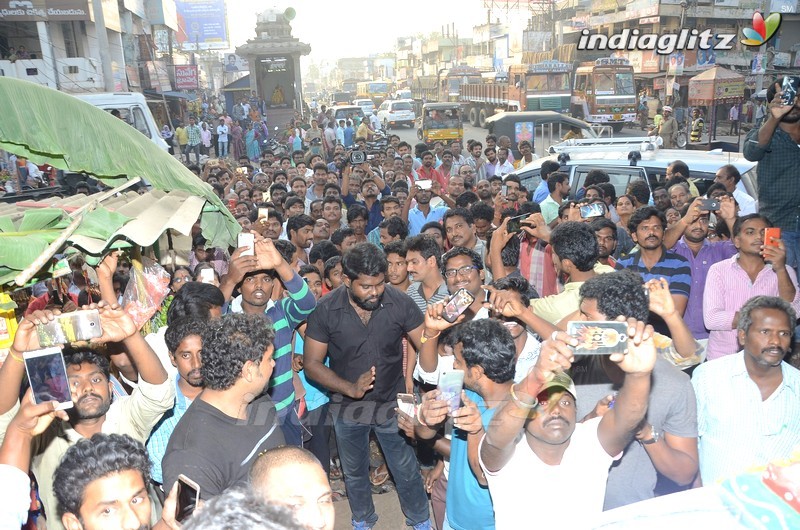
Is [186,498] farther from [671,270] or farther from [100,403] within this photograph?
[671,270]

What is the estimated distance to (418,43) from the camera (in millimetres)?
83312

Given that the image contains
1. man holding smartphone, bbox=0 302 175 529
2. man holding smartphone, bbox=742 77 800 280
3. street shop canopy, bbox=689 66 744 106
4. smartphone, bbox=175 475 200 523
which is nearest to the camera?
smartphone, bbox=175 475 200 523

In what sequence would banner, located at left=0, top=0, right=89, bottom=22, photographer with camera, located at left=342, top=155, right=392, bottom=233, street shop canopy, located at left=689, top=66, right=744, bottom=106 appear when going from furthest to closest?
street shop canopy, located at left=689, top=66, right=744, bottom=106 → banner, located at left=0, top=0, right=89, bottom=22 → photographer with camera, located at left=342, top=155, right=392, bottom=233

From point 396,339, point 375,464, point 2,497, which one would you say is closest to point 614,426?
point 396,339

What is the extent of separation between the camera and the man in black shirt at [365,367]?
419cm

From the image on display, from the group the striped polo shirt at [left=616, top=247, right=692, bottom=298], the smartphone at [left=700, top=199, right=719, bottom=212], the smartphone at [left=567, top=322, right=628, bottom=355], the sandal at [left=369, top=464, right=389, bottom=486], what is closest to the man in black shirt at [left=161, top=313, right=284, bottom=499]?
the smartphone at [left=567, top=322, right=628, bottom=355]

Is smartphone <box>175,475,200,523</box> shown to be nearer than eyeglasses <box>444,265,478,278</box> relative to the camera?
Yes

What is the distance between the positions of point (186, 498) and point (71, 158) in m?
2.03

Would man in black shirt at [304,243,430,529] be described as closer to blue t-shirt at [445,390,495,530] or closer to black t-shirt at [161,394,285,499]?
blue t-shirt at [445,390,495,530]

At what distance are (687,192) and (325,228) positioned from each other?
12.5 ft

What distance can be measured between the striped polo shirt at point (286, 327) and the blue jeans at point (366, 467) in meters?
0.40

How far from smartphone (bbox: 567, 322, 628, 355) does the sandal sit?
10.3 ft

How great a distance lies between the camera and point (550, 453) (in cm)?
264

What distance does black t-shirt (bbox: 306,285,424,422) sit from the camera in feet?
13.8
